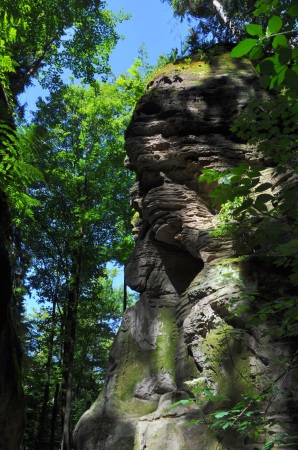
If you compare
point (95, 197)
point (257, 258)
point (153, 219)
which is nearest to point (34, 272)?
point (95, 197)

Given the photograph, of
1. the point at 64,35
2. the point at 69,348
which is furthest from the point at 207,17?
the point at 69,348

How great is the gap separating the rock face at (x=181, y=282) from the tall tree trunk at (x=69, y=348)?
4958 mm

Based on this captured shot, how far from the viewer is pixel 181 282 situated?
31.3ft

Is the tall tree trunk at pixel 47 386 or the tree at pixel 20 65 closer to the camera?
the tree at pixel 20 65

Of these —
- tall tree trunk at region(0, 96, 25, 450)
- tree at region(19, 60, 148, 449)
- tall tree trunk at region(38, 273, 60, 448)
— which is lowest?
tall tree trunk at region(0, 96, 25, 450)

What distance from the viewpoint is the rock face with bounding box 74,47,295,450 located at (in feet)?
20.6

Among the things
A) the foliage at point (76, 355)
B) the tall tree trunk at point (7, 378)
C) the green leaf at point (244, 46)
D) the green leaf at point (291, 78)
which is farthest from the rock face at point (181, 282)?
the foliage at point (76, 355)

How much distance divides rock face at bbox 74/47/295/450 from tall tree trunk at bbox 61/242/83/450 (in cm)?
496

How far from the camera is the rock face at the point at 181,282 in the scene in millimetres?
6275

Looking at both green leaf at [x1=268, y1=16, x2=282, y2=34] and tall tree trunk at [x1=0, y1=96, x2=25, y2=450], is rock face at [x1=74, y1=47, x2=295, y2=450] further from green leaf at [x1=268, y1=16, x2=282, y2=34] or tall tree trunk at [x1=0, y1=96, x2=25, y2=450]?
green leaf at [x1=268, y1=16, x2=282, y2=34]

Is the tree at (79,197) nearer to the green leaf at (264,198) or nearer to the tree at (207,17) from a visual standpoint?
the tree at (207,17)

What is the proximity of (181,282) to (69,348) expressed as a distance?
23.4ft

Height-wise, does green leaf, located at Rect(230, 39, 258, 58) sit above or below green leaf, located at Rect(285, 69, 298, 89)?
above

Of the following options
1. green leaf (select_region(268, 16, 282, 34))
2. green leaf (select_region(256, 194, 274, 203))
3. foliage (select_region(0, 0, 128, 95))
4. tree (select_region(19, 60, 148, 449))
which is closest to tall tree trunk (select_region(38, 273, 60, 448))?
tree (select_region(19, 60, 148, 449))
